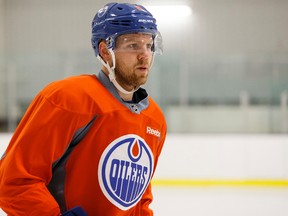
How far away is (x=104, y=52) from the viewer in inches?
55.5

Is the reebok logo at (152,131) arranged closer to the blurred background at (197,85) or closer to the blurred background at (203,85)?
the blurred background at (203,85)

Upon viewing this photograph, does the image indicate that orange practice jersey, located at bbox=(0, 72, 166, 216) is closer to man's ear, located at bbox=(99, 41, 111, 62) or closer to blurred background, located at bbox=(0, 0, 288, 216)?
man's ear, located at bbox=(99, 41, 111, 62)

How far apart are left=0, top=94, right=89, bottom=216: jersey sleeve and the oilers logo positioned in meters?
0.13

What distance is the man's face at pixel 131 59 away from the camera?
1.36 metres

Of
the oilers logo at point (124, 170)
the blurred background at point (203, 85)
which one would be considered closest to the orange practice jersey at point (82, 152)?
the oilers logo at point (124, 170)

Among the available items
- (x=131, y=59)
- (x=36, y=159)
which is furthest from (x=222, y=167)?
(x=36, y=159)

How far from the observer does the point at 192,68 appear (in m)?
5.00

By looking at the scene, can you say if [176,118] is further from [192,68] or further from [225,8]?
[225,8]

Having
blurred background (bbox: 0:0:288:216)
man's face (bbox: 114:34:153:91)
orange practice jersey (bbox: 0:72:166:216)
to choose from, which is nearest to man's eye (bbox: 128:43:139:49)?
man's face (bbox: 114:34:153:91)

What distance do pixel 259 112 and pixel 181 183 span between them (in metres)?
1.17

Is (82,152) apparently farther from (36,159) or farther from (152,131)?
(152,131)

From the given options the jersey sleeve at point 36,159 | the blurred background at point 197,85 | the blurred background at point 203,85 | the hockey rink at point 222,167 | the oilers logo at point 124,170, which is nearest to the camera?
the jersey sleeve at point 36,159

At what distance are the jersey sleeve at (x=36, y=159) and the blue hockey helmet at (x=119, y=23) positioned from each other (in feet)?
0.89

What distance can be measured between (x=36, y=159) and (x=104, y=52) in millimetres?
387
